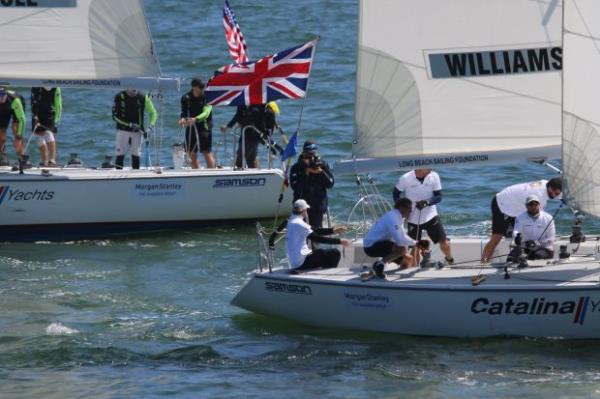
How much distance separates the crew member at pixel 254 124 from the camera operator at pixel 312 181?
13.3ft

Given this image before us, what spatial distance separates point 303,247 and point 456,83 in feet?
8.02

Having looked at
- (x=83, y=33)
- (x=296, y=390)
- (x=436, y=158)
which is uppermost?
(x=83, y=33)

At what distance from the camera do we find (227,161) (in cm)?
2398

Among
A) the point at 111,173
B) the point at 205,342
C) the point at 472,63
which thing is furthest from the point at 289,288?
the point at 111,173

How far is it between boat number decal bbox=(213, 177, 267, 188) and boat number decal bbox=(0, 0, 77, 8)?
3.40 meters

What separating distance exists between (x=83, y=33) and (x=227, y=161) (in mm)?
4183

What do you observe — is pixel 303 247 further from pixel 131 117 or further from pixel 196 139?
pixel 131 117

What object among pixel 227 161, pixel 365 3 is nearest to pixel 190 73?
pixel 227 161

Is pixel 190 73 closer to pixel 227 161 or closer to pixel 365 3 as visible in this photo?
pixel 227 161

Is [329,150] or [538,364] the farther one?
[329,150]

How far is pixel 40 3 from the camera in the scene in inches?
808

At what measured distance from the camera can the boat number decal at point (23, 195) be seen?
21172mm

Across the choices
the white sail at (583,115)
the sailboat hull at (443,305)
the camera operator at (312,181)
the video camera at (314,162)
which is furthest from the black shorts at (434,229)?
the white sail at (583,115)

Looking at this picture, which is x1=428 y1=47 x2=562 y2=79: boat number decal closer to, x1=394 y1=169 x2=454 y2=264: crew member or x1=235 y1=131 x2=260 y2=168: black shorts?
x1=394 y1=169 x2=454 y2=264: crew member
